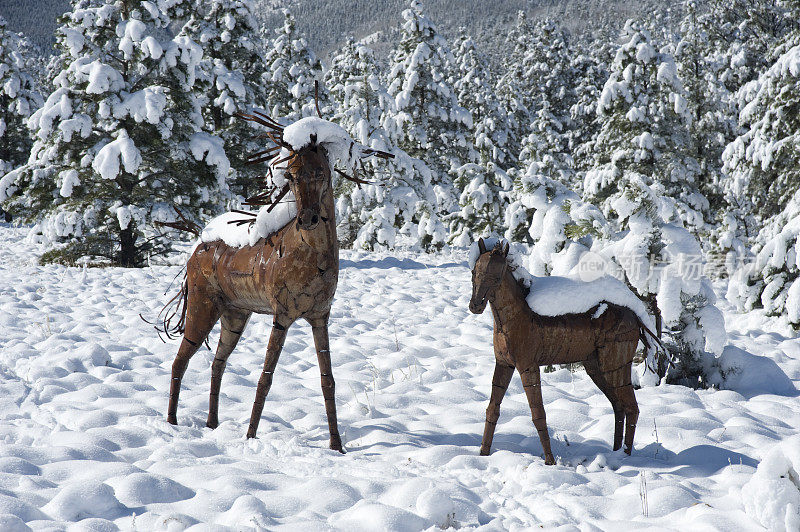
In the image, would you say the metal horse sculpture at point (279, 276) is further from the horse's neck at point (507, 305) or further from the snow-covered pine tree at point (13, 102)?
the snow-covered pine tree at point (13, 102)

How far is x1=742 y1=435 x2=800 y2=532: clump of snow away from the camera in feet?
9.34

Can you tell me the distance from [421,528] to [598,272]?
2.70 m

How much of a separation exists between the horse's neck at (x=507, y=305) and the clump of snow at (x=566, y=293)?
0.14m

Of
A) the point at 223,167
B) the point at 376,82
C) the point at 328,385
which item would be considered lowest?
the point at 328,385

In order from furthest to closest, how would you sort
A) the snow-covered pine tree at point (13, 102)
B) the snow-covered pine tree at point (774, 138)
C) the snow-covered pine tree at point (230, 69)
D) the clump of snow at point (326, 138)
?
the snow-covered pine tree at point (13, 102)
the snow-covered pine tree at point (230, 69)
the snow-covered pine tree at point (774, 138)
the clump of snow at point (326, 138)

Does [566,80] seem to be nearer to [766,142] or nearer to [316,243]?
[766,142]

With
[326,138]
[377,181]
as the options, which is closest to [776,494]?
[326,138]

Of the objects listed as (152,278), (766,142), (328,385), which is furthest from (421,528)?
(766,142)

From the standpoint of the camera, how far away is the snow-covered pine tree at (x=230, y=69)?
59.2ft

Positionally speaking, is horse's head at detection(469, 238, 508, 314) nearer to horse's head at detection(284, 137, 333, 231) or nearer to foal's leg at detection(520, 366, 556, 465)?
foal's leg at detection(520, 366, 556, 465)

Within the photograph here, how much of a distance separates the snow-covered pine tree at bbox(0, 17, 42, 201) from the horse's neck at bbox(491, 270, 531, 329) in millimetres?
26831

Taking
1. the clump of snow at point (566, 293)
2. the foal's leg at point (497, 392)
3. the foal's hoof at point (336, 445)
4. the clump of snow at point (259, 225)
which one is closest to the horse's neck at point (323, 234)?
the clump of snow at point (259, 225)

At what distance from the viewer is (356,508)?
3.37m

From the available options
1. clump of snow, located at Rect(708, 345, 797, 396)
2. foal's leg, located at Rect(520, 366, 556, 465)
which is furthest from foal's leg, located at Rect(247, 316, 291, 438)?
clump of snow, located at Rect(708, 345, 797, 396)
